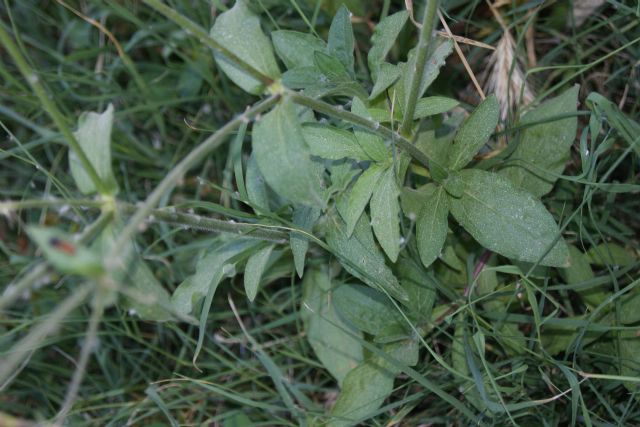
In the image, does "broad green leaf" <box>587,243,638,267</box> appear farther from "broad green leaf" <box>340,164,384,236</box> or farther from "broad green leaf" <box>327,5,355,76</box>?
"broad green leaf" <box>327,5,355,76</box>

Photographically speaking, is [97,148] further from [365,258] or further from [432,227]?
[432,227]

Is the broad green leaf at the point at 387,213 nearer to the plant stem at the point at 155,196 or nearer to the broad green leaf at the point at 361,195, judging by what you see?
the broad green leaf at the point at 361,195

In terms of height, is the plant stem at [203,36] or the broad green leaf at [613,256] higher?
the plant stem at [203,36]

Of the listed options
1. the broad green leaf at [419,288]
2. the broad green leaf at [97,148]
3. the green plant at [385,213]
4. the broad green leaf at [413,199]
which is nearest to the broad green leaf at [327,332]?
the green plant at [385,213]

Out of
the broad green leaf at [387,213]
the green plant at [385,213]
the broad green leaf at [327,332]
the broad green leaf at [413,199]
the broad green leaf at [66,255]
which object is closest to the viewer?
the broad green leaf at [66,255]

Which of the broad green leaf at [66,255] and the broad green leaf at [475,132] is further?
the broad green leaf at [475,132]

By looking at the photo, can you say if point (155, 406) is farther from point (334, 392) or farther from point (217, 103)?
point (217, 103)

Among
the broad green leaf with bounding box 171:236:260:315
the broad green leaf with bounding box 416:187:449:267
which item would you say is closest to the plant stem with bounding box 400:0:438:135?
the broad green leaf with bounding box 416:187:449:267
